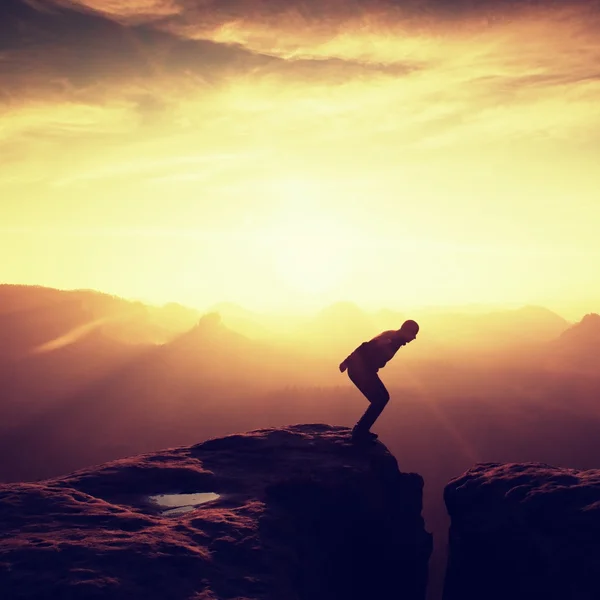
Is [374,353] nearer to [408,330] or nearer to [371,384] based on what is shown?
[371,384]

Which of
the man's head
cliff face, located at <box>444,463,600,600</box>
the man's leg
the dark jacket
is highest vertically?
the man's head

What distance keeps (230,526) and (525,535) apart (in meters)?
5.53

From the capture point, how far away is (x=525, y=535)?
35.7 ft

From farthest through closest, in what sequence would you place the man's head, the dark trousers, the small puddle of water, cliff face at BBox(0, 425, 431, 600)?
the dark trousers → the man's head → the small puddle of water → cliff face at BBox(0, 425, 431, 600)

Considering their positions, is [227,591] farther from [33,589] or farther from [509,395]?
[509,395]

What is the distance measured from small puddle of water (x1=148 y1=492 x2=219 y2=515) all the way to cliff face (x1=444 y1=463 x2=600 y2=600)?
545 cm

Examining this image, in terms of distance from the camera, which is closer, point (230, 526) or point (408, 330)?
point (230, 526)

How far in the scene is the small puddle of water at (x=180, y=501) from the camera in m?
10.8

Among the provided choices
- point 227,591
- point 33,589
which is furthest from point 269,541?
point 33,589

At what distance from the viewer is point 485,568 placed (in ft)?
38.0

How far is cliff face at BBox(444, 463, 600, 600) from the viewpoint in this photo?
9.98 metres

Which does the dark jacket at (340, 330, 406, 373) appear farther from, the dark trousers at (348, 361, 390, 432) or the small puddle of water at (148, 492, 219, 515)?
the small puddle of water at (148, 492, 219, 515)

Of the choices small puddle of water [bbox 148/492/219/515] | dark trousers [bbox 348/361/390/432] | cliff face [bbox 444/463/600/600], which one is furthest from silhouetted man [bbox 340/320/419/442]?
small puddle of water [bbox 148/492/219/515]

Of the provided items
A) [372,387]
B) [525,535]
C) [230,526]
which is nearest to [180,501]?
[230,526]
